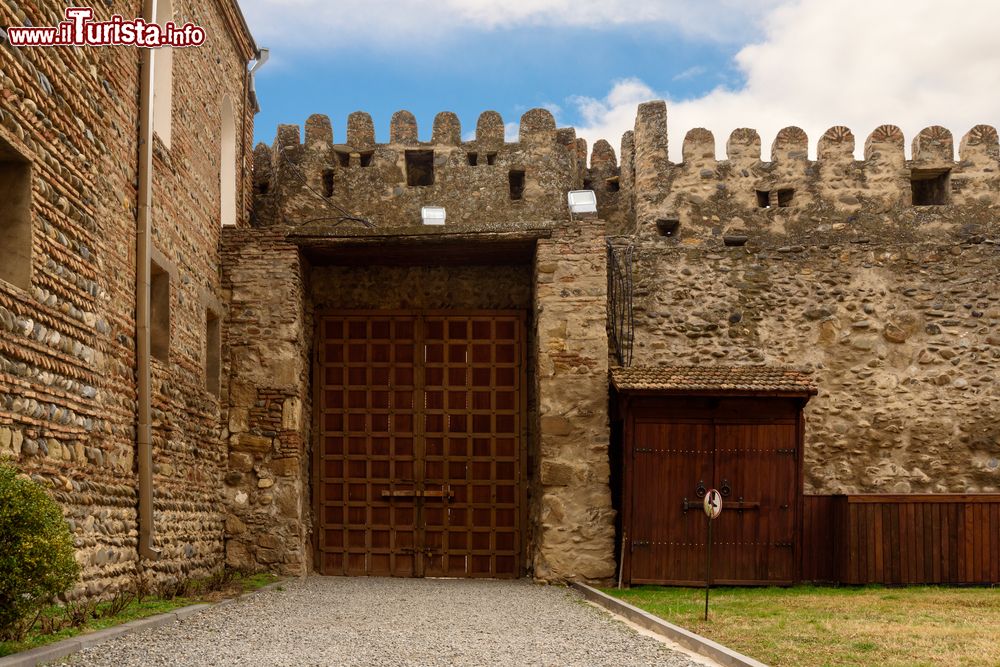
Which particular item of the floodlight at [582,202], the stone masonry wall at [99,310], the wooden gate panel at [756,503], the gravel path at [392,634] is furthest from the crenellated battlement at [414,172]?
the gravel path at [392,634]

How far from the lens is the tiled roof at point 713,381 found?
40.0ft

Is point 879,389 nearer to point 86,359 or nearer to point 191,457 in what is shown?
point 191,457

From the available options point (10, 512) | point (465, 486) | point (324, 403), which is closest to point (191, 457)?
point (324, 403)

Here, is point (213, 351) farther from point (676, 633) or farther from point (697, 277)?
point (676, 633)

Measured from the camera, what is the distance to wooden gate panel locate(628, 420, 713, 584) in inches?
485

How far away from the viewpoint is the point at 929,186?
15.1 meters

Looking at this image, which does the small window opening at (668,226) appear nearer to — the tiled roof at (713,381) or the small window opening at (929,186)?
the tiled roof at (713,381)

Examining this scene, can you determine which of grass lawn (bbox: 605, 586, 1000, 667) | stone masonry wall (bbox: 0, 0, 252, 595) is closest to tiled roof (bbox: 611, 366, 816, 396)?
grass lawn (bbox: 605, 586, 1000, 667)

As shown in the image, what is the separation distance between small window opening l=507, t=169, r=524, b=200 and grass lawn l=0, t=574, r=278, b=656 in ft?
20.6

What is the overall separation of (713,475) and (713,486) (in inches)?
4.9

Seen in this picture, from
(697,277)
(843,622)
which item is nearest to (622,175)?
(697,277)

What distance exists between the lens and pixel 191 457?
38.3ft

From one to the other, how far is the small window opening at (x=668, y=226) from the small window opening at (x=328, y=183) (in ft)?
15.2

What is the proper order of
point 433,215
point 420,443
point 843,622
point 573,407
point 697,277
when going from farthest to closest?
point 420,443, point 697,277, point 433,215, point 573,407, point 843,622
